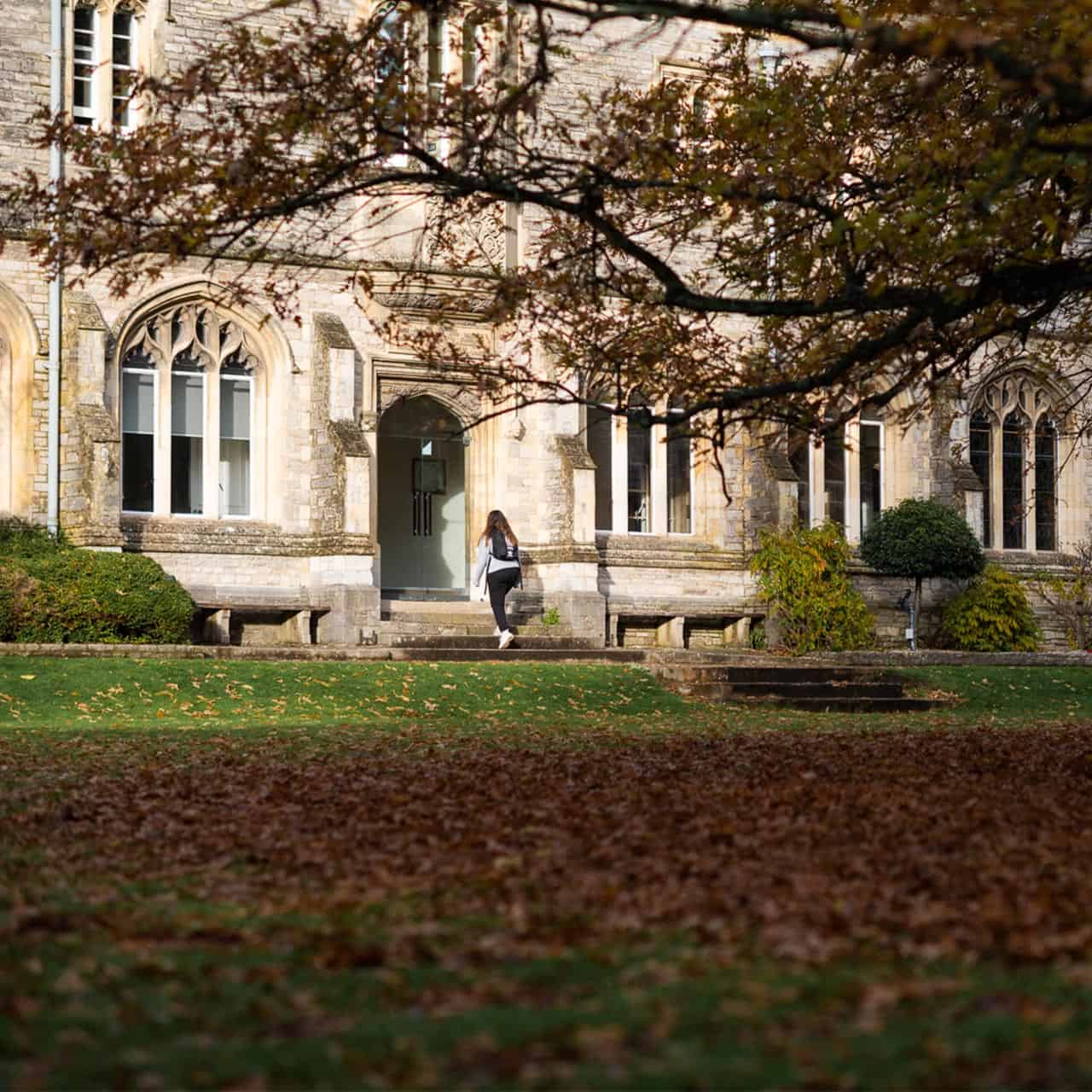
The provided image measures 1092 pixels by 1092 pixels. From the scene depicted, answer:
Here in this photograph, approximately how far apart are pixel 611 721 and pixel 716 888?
10019 millimetres

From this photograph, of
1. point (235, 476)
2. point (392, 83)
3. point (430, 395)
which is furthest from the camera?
point (430, 395)

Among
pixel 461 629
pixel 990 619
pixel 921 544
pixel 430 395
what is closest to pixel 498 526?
pixel 461 629

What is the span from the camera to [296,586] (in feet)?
75.4

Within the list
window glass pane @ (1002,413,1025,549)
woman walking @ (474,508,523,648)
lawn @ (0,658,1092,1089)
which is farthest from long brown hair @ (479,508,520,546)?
window glass pane @ (1002,413,1025,549)

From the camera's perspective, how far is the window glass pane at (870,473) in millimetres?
27766

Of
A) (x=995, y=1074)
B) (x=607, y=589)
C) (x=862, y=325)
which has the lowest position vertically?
(x=995, y=1074)

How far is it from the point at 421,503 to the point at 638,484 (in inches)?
125

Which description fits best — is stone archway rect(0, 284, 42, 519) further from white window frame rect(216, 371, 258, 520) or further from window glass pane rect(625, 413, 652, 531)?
window glass pane rect(625, 413, 652, 531)

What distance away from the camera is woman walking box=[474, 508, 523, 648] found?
70.5 feet

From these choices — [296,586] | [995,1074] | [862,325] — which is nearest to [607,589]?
[296,586]

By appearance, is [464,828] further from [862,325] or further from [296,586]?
[296,586]

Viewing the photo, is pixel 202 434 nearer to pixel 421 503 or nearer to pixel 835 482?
pixel 421 503

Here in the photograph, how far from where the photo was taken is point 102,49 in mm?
22875

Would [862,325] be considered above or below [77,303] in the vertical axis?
below
